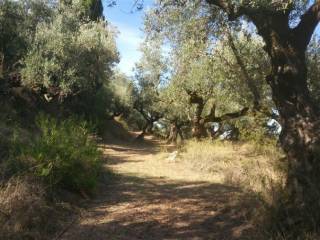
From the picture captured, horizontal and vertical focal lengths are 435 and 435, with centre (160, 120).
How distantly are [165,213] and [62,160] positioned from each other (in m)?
2.26

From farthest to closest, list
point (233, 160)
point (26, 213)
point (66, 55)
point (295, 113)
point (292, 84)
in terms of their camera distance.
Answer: point (66, 55) → point (233, 160) → point (292, 84) → point (295, 113) → point (26, 213)

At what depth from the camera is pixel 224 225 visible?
6727 millimetres

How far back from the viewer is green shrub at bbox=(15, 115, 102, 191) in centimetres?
780

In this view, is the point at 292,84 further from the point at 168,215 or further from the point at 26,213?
the point at 26,213

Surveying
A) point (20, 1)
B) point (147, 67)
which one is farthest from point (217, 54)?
point (147, 67)

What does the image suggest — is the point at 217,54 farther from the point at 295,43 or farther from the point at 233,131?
the point at 233,131

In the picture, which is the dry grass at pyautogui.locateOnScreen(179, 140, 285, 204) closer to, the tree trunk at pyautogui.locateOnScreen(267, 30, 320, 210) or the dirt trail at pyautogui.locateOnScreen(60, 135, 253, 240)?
the dirt trail at pyautogui.locateOnScreen(60, 135, 253, 240)

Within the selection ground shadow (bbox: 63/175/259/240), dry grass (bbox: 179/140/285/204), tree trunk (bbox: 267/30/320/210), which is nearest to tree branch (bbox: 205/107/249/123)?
dry grass (bbox: 179/140/285/204)

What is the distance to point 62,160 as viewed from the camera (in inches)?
330

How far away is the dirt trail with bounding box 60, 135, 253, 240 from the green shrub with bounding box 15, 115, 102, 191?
0.55m

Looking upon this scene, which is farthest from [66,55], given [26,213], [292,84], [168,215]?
[26,213]

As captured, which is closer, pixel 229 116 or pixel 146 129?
pixel 229 116

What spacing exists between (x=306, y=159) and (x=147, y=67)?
24.4 m

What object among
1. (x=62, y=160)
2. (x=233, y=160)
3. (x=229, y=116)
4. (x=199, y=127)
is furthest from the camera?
(x=199, y=127)
